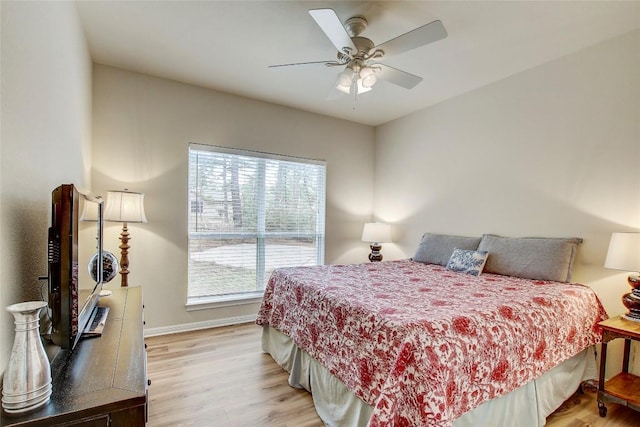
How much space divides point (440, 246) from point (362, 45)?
2.25 m

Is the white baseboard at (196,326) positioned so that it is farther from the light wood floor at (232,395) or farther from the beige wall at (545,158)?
the beige wall at (545,158)

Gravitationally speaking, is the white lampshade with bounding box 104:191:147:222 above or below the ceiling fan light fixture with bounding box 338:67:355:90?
below

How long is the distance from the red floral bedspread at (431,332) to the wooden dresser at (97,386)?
0.95 m

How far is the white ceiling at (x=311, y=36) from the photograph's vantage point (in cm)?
213

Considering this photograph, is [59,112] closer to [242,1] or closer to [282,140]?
[242,1]

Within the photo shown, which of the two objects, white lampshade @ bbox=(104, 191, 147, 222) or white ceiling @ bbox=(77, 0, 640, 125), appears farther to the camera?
white lampshade @ bbox=(104, 191, 147, 222)

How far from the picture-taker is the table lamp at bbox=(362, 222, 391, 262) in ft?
13.6

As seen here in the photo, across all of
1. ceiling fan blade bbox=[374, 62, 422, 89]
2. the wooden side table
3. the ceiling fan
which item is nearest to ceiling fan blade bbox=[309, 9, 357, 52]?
the ceiling fan

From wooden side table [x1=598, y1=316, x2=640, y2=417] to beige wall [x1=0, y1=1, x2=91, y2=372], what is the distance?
120 inches

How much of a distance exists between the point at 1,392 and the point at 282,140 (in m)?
3.45

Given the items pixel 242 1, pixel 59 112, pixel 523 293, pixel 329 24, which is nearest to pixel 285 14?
pixel 242 1

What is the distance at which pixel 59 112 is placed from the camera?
1695 mm

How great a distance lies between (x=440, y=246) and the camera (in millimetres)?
3471

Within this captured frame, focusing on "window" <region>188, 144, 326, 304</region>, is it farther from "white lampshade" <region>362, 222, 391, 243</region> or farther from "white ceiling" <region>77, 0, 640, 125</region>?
"white ceiling" <region>77, 0, 640, 125</region>
